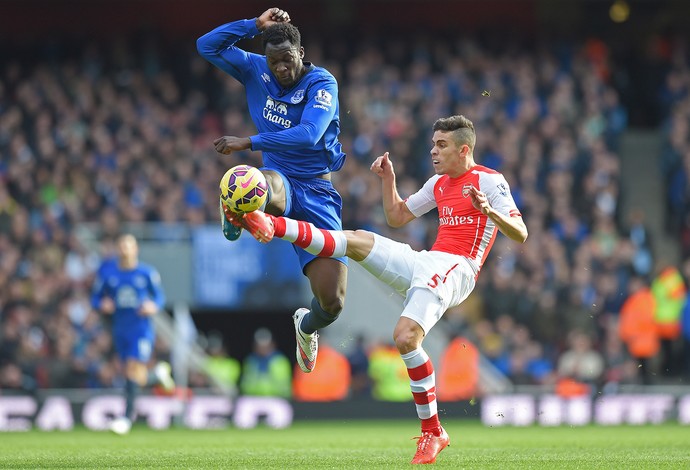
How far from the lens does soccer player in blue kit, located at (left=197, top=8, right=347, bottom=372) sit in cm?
930

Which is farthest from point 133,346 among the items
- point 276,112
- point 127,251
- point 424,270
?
point 424,270

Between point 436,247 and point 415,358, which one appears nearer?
point 415,358

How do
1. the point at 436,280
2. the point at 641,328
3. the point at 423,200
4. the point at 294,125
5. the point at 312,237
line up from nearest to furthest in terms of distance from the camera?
the point at 312,237, the point at 436,280, the point at 294,125, the point at 423,200, the point at 641,328

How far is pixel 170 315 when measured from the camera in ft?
65.9

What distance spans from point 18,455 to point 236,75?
139 inches

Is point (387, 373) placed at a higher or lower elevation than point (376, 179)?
lower

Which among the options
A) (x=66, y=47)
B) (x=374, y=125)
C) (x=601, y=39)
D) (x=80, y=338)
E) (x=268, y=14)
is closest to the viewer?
(x=268, y=14)

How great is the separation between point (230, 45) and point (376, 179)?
11.1 metres

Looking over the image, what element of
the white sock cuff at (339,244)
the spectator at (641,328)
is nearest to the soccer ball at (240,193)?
the white sock cuff at (339,244)

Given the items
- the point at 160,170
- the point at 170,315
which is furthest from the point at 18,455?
the point at 160,170

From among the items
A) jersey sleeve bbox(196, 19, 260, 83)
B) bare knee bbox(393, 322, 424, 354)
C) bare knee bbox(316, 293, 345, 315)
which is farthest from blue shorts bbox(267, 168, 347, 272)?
bare knee bbox(393, 322, 424, 354)

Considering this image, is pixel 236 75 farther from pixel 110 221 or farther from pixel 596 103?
pixel 596 103

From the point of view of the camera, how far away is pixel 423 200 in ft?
32.2

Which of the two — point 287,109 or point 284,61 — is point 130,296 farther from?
point 284,61
